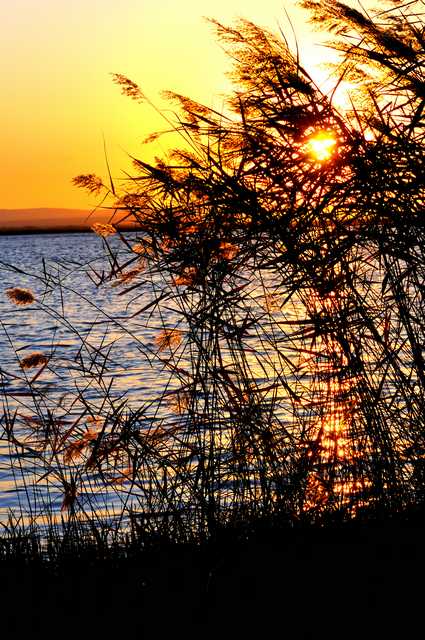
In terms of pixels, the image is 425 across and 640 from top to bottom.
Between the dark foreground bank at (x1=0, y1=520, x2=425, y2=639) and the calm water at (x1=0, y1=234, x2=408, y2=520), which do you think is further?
the calm water at (x1=0, y1=234, x2=408, y2=520)

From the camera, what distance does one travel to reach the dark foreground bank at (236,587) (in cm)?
340

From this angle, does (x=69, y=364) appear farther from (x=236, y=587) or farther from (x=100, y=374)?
(x=236, y=587)

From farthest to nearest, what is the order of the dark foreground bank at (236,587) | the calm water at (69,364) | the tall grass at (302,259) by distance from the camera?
the calm water at (69,364) < the tall grass at (302,259) < the dark foreground bank at (236,587)

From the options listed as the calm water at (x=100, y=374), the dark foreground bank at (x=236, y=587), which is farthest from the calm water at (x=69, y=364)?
the dark foreground bank at (x=236, y=587)

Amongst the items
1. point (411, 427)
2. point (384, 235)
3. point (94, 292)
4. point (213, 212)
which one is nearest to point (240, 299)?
point (213, 212)

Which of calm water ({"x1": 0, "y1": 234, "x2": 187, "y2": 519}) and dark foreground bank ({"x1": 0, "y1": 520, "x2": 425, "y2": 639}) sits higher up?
A: calm water ({"x1": 0, "y1": 234, "x2": 187, "y2": 519})

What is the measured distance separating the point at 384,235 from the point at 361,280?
0.36m

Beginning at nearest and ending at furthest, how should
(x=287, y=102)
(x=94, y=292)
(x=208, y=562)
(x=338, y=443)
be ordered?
(x=208, y=562)
(x=287, y=102)
(x=338, y=443)
(x=94, y=292)

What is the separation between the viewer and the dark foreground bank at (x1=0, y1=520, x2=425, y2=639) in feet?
11.2

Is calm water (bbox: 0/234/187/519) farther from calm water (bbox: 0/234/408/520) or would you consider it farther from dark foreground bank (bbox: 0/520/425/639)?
dark foreground bank (bbox: 0/520/425/639)

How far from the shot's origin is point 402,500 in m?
4.18

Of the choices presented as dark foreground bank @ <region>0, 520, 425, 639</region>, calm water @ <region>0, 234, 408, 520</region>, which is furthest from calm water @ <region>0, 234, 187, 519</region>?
dark foreground bank @ <region>0, 520, 425, 639</region>

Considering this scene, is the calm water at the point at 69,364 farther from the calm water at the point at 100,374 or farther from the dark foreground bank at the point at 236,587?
the dark foreground bank at the point at 236,587

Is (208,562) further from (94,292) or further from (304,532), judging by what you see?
(94,292)
